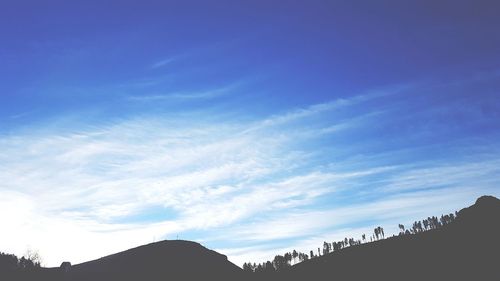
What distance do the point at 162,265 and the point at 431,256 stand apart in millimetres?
78004

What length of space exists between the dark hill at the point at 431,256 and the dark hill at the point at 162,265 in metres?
25.2

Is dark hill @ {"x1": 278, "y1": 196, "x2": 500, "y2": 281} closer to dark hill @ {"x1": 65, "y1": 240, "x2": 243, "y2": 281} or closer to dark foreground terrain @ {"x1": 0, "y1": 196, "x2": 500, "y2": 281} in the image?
dark foreground terrain @ {"x1": 0, "y1": 196, "x2": 500, "y2": 281}

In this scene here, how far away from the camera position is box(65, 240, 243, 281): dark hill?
9744 centimetres

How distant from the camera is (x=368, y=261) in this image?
11488 centimetres

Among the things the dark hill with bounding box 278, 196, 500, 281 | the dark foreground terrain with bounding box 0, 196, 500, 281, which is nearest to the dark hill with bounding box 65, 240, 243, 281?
the dark foreground terrain with bounding box 0, 196, 500, 281

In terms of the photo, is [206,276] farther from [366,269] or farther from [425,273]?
[425,273]

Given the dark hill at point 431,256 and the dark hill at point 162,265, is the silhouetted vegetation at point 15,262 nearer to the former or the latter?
the dark hill at point 162,265

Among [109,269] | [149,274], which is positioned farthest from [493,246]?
[109,269]

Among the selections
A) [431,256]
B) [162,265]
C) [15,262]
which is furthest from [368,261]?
[15,262]

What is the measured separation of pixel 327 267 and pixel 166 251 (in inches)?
2144

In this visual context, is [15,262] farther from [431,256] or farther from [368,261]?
[431,256]

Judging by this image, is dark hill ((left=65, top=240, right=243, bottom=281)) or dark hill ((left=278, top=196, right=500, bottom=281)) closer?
dark hill ((left=278, top=196, right=500, bottom=281))


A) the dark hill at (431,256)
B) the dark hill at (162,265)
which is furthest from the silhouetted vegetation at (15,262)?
the dark hill at (431,256)

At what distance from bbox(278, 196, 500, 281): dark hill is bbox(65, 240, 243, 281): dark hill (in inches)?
990
